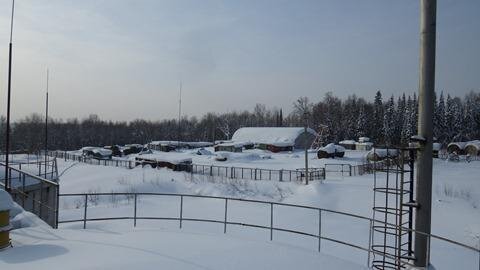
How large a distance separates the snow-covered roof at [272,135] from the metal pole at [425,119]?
73.1 m

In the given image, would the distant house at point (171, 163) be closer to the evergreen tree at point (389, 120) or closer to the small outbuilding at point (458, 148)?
the small outbuilding at point (458, 148)

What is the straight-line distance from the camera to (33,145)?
338 feet

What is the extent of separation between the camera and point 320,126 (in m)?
85.6

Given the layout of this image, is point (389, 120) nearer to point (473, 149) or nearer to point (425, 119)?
point (473, 149)

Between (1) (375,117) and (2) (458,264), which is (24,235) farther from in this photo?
(1) (375,117)

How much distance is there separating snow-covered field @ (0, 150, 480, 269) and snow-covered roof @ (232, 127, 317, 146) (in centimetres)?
4699

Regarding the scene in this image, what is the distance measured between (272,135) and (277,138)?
2.94 m

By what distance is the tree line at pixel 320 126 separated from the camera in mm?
93812

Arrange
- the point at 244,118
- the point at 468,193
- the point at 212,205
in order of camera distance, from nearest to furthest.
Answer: the point at 212,205
the point at 468,193
the point at 244,118

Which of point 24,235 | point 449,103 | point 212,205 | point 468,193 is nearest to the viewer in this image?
point 24,235

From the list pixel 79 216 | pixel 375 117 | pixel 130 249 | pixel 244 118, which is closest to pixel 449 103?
pixel 375 117

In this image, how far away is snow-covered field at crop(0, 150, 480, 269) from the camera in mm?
8945

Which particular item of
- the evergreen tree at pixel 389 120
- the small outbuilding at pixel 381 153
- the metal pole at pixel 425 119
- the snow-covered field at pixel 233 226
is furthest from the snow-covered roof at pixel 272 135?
the metal pole at pixel 425 119

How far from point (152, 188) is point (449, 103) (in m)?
89.3
